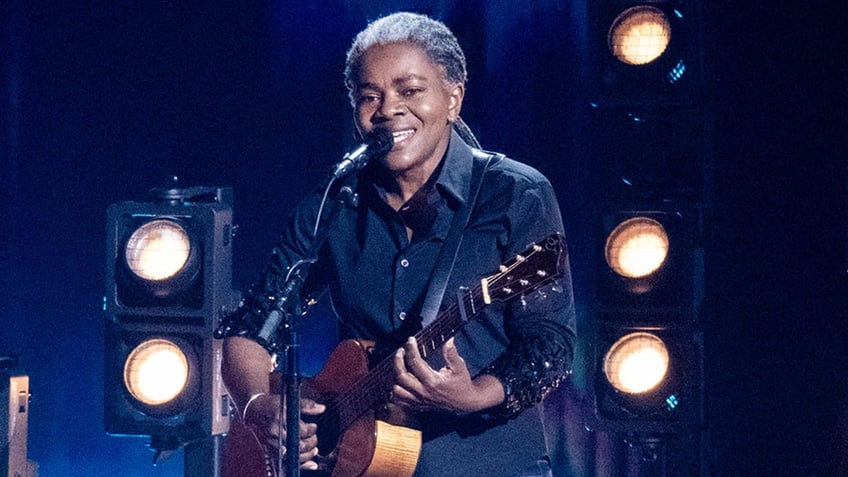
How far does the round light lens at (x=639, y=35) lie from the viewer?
354cm

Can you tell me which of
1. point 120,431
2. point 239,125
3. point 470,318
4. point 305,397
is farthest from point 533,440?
point 239,125

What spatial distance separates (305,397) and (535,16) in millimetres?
2159

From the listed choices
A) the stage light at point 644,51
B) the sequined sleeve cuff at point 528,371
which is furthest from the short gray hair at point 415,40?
the sequined sleeve cuff at point 528,371

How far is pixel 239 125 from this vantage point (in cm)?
498

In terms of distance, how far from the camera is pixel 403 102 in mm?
3004

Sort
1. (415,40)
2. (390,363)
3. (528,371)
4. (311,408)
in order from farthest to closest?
(415,40)
(311,408)
(390,363)
(528,371)

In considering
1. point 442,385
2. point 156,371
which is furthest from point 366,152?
point 156,371

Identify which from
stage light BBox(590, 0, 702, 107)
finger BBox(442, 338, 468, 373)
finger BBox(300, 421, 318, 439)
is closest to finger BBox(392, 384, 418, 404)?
finger BBox(442, 338, 468, 373)

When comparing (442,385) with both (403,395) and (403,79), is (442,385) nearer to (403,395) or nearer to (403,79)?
(403,395)

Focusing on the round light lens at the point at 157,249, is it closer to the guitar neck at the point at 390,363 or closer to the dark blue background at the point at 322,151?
the guitar neck at the point at 390,363

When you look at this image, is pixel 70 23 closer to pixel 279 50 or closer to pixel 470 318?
pixel 279 50

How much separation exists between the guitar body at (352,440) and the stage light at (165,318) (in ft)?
1.85

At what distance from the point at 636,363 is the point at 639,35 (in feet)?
3.52

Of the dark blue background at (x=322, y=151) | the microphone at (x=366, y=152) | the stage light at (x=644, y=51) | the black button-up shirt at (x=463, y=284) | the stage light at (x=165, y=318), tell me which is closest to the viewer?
the microphone at (x=366, y=152)
